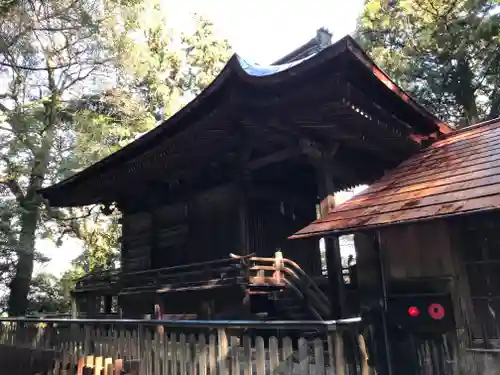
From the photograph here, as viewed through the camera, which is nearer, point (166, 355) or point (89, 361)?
point (166, 355)

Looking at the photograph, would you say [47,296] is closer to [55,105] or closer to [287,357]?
[55,105]

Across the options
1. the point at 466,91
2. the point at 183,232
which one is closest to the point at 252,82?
the point at 183,232

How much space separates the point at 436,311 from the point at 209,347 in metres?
3.58

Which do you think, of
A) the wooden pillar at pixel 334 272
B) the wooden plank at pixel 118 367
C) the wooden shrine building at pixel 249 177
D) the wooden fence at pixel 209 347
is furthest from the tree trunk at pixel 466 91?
the wooden plank at pixel 118 367

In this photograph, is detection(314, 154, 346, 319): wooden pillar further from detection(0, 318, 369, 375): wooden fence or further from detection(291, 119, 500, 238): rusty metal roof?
detection(0, 318, 369, 375): wooden fence

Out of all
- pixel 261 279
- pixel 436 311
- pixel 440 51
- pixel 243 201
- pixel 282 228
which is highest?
pixel 440 51

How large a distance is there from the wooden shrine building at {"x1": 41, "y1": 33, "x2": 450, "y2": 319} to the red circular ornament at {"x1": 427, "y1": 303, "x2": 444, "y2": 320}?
1.64 meters

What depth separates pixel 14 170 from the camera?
15.9m

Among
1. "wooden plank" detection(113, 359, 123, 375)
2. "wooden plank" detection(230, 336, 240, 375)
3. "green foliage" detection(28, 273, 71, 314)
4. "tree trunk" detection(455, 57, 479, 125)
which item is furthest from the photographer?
"green foliage" detection(28, 273, 71, 314)

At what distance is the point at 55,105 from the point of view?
16.4 m

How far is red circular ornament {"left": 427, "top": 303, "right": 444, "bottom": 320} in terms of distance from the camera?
246 inches

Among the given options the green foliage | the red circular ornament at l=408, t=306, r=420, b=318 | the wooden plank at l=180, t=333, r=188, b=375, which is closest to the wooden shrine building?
the red circular ornament at l=408, t=306, r=420, b=318

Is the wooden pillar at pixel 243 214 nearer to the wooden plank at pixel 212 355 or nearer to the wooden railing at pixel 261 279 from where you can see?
the wooden railing at pixel 261 279

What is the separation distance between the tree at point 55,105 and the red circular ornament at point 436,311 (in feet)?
40.6
